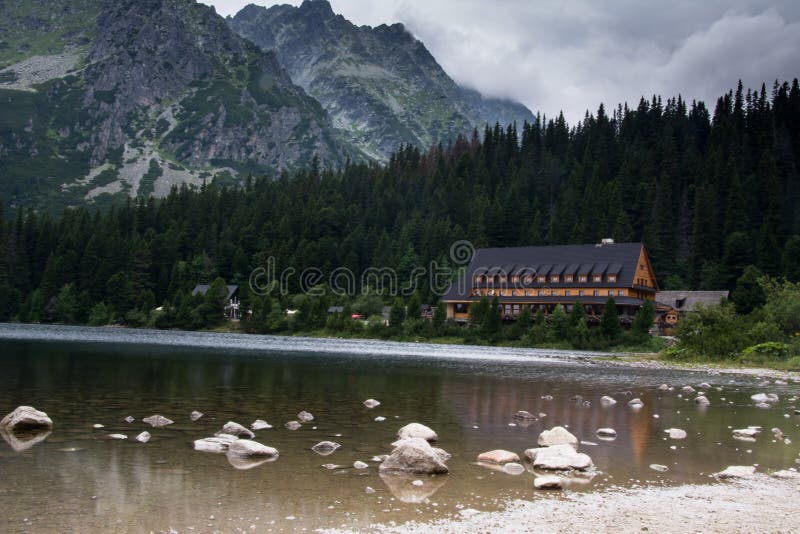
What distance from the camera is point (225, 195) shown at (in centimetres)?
19512

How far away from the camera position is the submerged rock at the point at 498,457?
1658 centimetres

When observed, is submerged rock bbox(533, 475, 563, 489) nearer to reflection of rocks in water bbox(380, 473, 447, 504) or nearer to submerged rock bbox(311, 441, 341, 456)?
reflection of rocks in water bbox(380, 473, 447, 504)

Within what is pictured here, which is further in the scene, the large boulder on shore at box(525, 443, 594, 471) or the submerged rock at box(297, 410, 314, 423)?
the submerged rock at box(297, 410, 314, 423)

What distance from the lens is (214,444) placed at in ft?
57.1

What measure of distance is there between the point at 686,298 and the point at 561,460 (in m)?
95.2

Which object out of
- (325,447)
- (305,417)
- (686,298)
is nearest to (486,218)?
(686,298)

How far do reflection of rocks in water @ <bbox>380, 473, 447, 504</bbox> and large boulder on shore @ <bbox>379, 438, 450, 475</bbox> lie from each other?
0.31 metres

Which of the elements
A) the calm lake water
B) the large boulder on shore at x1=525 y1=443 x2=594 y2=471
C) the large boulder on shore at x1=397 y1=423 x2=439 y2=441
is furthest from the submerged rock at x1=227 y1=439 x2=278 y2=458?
the large boulder on shore at x1=525 y1=443 x2=594 y2=471

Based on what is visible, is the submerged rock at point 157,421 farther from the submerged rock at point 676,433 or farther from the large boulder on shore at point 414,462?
the submerged rock at point 676,433

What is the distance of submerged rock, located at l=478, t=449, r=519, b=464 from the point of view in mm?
16578

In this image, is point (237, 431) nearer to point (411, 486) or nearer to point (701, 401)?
point (411, 486)

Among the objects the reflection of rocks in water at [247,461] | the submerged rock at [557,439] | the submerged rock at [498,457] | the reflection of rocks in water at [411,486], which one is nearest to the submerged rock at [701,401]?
the submerged rock at [557,439]

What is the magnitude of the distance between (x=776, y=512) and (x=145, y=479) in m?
13.1

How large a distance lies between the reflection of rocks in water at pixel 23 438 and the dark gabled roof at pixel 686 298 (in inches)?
3759
